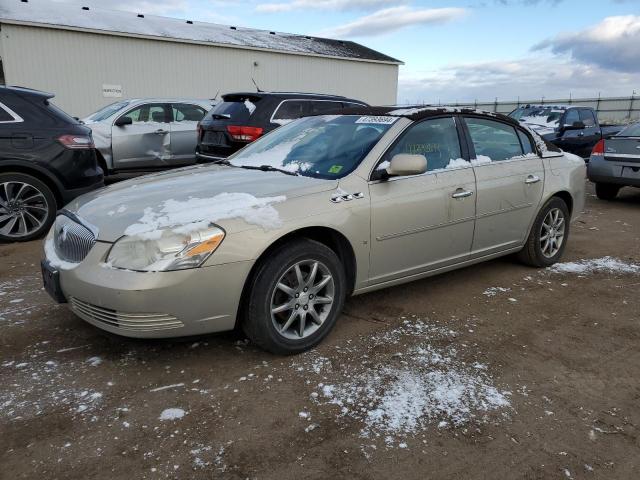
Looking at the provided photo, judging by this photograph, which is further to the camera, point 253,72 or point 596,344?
point 253,72

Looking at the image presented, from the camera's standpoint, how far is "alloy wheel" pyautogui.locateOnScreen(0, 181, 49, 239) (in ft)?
18.5

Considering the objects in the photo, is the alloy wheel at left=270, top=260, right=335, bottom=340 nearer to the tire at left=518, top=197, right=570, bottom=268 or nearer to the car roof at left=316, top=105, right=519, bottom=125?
the car roof at left=316, top=105, right=519, bottom=125

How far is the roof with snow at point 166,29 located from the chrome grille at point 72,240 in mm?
15293

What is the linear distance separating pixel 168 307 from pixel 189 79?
18.3m

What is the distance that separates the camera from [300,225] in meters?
3.08

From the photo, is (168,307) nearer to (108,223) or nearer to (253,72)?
(108,223)

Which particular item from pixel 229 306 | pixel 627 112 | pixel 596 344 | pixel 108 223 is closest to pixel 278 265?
pixel 229 306

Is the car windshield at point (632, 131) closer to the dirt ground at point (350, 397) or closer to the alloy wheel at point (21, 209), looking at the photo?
the dirt ground at point (350, 397)

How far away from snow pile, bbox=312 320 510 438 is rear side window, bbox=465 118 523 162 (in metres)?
1.83

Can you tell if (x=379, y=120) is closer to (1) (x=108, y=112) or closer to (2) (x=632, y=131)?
(2) (x=632, y=131)

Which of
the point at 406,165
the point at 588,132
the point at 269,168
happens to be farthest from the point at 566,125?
the point at 269,168

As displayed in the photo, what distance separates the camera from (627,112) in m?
31.4

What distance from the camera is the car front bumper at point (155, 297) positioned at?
106 inches

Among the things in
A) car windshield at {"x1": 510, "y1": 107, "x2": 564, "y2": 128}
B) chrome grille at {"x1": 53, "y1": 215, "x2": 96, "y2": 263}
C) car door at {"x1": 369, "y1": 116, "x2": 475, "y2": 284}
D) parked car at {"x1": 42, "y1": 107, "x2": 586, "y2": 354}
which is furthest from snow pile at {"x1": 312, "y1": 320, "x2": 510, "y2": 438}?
car windshield at {"x1": 510, "y1": 107, "x2": 564, "y2": 128}
